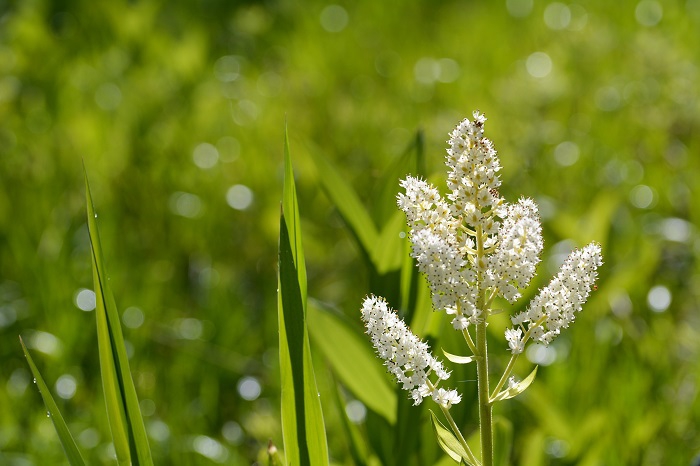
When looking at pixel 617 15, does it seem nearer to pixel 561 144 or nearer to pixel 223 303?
pixel 561 144

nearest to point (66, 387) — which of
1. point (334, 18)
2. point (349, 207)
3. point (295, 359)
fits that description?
point (349, 207)

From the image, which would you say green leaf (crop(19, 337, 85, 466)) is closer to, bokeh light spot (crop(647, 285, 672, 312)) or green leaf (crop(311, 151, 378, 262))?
green leaf (crop(311, 151, 378, 262))

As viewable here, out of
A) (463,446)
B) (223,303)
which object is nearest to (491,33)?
(223,303)

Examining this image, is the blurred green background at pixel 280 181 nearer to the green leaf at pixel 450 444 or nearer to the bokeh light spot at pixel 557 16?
the bokeh light spot at pixel 557 16

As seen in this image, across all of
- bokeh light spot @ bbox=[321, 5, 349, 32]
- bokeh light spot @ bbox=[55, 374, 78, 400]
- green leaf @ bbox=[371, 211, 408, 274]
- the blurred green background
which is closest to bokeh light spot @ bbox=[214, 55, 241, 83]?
Result: the blurred green background

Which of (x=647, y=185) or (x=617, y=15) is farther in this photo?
(x=617, y=15)

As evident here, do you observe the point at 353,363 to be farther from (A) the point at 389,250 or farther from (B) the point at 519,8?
(B) the point at 519,8

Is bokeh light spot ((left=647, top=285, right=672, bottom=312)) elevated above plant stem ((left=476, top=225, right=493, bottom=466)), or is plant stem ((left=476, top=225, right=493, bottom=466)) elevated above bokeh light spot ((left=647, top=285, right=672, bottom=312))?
plant stem ((left=476, top=225, right=493, bottom=466))
